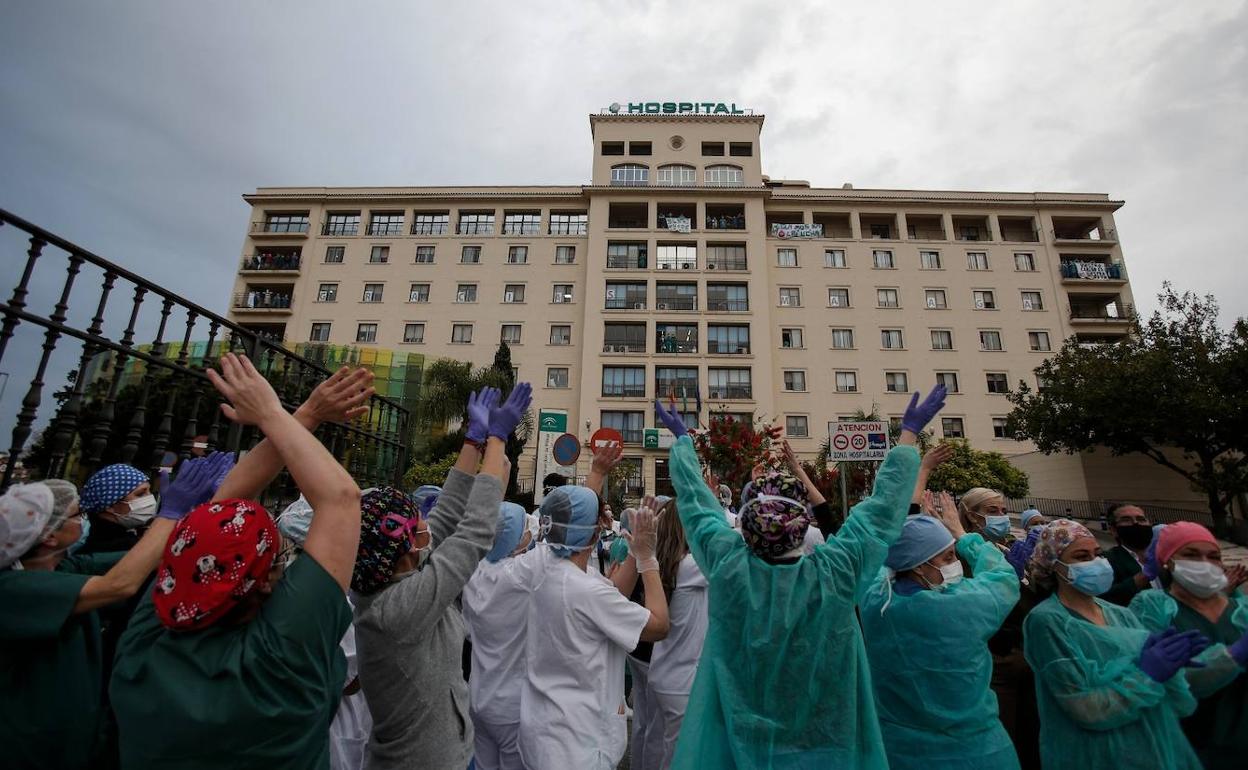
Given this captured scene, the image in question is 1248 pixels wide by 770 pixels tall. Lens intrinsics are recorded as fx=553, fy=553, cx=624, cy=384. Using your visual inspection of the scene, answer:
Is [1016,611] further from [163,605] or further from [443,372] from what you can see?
[443,372]

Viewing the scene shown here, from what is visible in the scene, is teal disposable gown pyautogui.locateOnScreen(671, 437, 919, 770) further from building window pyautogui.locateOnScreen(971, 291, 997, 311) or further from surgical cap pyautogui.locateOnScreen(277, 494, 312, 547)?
building window pyautogui.locateOnScreen(971, 291, 997, 311)

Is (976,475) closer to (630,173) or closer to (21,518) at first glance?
(630,173)

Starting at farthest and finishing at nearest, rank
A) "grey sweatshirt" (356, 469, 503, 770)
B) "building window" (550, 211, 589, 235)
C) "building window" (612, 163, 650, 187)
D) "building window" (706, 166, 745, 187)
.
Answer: "building window" (612, 163, 650, 187) → "building window" (706, 166, 745, 187) → "building window" (550, 211, 589, 235) → "grey sweatshirt" (356, 469, 503, 770)

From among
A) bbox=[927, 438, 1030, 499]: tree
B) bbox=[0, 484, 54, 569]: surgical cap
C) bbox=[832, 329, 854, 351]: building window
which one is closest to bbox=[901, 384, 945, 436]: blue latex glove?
bbox=[0, 484, 54, 569]: surgical cap

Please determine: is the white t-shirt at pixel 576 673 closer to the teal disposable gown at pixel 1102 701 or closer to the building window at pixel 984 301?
the teal disposable gown at pixel 1102 701

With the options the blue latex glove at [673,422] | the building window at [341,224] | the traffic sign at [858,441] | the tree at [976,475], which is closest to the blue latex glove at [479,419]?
the blue latex glove at [673,422]

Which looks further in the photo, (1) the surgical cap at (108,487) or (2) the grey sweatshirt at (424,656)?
(1) the surgical cap at (108,487)

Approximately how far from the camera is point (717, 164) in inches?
1630

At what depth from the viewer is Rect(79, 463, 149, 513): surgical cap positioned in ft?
10.0

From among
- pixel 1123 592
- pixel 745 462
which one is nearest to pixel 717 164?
pixel 745 462

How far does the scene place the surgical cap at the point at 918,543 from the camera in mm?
2881

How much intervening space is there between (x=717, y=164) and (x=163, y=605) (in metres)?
44.2

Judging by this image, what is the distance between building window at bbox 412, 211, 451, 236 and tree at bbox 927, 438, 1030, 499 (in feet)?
117

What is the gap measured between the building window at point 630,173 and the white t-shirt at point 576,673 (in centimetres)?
4168
